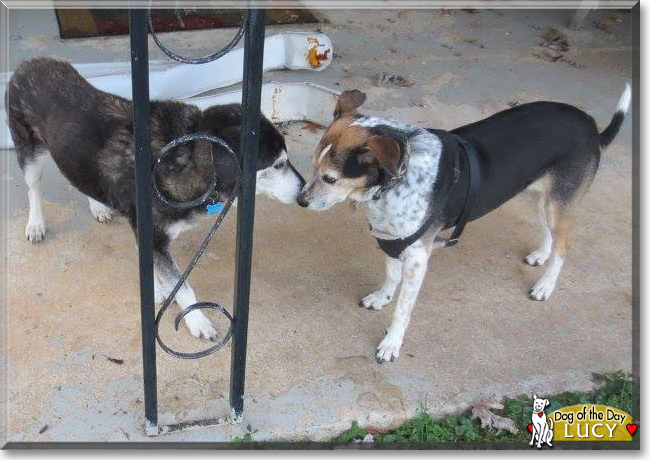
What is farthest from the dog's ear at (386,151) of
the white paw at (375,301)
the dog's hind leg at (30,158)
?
the dog's hind leg at (30,158)

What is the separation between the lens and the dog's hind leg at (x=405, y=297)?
144 inches

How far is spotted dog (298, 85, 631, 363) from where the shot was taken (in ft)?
11.2

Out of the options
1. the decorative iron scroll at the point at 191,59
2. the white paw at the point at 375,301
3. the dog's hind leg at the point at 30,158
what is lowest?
the white paw at the point at 375,301

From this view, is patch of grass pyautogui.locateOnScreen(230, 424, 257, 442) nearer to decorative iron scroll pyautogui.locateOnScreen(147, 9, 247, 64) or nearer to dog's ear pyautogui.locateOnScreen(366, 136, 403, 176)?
dog's ear pyautogui.locateOnScreen(366, 136, 403, 176)

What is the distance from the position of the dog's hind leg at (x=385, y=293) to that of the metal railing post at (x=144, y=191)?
1504 mm

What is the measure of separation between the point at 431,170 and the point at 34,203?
2.54m

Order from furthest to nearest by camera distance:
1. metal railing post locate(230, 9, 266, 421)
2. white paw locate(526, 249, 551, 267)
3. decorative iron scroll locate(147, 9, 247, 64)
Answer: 1. white paw locate(526, 249, 551, 267)
2. metal railing post locate(230, 9, 266, 421)
3. decorative iron scroll locate(147, 9, 247, 64)

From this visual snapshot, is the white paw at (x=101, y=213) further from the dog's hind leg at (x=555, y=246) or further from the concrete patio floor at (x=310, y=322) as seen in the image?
the dog's hind leg at (x=555, y=246)

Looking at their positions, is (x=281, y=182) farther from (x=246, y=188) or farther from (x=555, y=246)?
(x=555, y=246)

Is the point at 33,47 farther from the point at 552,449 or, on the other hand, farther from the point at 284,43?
the point at 552,449

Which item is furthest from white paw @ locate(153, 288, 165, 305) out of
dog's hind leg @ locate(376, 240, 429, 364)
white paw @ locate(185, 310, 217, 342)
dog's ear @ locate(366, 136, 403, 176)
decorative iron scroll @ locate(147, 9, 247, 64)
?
decorative iron scroll @ locate(147, 9, 247, 64)

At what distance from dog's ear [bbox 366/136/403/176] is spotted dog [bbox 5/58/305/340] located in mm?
581

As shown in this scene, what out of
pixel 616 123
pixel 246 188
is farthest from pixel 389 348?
pixel 616 123

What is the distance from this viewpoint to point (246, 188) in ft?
8.76
